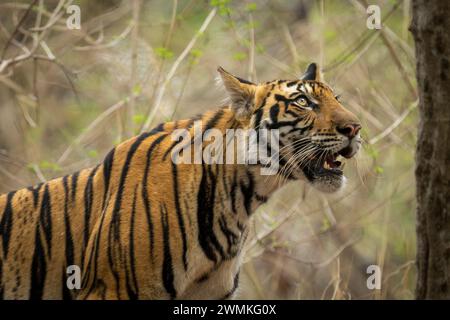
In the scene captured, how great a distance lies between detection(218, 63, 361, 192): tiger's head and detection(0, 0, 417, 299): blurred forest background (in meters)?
2.41

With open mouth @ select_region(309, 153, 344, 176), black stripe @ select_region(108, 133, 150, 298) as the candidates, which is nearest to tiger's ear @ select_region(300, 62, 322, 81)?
open mouth @ select_region(309, 153, 344, 176)

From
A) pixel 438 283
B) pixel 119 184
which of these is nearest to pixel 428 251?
pixel 438 283

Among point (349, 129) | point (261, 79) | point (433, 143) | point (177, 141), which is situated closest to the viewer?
point (433, 143)

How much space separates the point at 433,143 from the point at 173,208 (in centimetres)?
144

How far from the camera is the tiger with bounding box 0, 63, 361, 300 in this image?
4438mm

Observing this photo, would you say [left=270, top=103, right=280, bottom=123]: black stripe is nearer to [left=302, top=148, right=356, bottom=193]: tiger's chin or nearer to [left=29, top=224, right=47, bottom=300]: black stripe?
[left=302, top=148, right=356, bottom=193]: tiger's chin

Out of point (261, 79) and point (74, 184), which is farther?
point (261, 79)

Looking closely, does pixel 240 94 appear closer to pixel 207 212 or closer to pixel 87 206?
pixel 207 212

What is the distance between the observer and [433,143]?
427 cm

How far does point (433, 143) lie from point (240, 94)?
109 cm

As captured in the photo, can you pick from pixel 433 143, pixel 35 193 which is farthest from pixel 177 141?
pixel 433 143

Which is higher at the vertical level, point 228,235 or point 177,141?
point 177,141

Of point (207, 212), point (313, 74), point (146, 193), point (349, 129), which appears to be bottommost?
point (207, 212)

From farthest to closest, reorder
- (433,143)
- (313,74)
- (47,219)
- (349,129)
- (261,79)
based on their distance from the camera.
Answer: (261,79)
(313,74)
(47,219)
(349,129)
(433,143)
